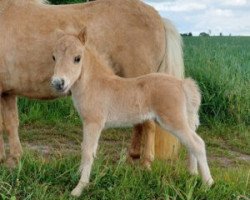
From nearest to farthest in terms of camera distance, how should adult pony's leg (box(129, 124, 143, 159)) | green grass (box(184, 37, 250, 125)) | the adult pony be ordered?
the adult pony, adult pony's leg (box(129, 124, 143, 159)), green grass (box(184, 37, 250, 125))

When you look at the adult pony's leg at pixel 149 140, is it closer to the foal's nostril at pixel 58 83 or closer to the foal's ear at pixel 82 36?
the foal's ear at pixel 82 36

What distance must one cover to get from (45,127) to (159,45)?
3.25 meters

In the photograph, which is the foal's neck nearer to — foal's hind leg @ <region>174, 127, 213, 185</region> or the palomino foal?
the palomino foal

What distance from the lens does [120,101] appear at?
517 cm

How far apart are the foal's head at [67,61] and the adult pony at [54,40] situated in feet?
4.02

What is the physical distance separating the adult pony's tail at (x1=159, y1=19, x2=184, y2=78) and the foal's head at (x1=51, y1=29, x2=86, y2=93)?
1957 mm

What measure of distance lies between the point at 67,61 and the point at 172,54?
2227 mm

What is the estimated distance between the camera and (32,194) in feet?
15.8

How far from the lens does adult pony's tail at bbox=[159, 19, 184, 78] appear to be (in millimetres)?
6734

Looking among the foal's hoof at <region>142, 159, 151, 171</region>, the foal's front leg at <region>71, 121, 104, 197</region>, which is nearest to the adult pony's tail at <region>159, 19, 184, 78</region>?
the foal's hoof at <region>142, 159, 151, 171</region>

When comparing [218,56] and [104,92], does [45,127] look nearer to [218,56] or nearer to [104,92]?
[104,92]

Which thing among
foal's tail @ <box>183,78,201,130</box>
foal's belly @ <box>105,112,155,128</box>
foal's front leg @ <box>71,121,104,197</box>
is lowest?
foal's front leg @ <box>71,121,104,197</box>

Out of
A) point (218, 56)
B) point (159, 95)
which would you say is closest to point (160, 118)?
point (159, 95)

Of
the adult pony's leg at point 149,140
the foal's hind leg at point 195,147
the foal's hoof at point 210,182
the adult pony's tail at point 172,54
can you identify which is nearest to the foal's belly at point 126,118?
the foal's hind leg at point 195,147
